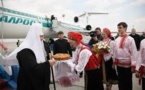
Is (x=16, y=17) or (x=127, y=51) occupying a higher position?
(x=16, y=17)

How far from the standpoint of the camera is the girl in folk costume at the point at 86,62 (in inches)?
137

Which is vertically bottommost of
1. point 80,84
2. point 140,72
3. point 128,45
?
point 80,84

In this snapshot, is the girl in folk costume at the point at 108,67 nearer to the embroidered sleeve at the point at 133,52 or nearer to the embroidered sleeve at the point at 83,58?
the embroidered sleeve at the point at 133,52

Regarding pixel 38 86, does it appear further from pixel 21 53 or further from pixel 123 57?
pixel 123 57

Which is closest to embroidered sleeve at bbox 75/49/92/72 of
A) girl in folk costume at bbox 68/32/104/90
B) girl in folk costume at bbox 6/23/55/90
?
girl in folk costume at bbox 68/32/104/90

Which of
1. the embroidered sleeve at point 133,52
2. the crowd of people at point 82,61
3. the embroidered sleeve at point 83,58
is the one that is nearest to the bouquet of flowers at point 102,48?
the crowd of people at point 82,61

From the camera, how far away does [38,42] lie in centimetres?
302

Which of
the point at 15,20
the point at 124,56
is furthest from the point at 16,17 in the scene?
the point at 124,56

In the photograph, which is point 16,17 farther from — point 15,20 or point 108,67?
point 108,67

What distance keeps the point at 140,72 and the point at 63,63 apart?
Answer: 4.70 ft

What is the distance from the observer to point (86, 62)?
3.46 metres

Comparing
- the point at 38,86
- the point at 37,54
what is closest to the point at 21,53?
the point at 37,54

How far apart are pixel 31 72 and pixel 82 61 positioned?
0.94 m

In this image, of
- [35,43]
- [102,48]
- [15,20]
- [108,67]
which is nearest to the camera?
[35,43]
